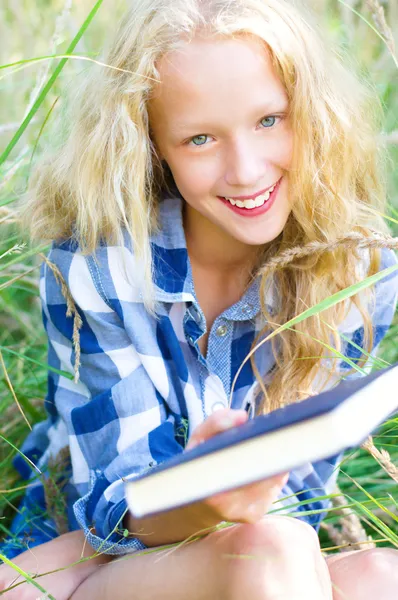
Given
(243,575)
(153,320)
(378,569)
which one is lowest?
(378,569)

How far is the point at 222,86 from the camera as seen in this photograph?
3.38ft

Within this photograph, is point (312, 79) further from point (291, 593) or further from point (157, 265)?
point (291, 593)

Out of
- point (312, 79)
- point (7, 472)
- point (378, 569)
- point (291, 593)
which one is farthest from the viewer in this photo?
point (7, 472)

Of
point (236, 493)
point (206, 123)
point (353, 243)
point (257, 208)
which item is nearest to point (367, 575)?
point (236, 493)

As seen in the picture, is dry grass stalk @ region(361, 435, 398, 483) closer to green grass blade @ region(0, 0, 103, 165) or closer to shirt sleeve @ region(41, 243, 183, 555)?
shirt sleeve @ region(41, 243, 183, 555)

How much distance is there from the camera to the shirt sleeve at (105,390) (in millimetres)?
1124

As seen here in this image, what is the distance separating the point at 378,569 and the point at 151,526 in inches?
11.2

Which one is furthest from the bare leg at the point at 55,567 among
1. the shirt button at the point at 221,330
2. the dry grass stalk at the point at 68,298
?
the shirt button at the point at 221,330

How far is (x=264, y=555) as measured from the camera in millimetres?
863

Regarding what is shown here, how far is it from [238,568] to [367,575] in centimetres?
20

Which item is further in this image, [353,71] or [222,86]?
[353,71]

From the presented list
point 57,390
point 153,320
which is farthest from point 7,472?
point 153,320

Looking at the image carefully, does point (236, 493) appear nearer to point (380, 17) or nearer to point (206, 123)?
point (206, 123)

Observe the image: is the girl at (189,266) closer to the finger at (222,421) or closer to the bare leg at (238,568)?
the bare leg at (238,568)
